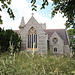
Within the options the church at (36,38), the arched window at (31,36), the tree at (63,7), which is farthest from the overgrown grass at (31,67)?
the arched window at (31,36)

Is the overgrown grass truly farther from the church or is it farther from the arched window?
the arched window

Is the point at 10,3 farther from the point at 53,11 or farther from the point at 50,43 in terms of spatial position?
the point at 50,43

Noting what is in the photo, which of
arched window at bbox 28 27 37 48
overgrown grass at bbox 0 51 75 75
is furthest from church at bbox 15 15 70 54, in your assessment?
overgrown grass at bbox 0 51 75 75

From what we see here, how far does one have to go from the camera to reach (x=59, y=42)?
21562 mm

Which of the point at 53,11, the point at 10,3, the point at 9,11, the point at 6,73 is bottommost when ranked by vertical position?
the point at 6,73

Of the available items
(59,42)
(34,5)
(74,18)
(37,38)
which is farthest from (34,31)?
(34,5)

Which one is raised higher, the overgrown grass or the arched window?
the arched window

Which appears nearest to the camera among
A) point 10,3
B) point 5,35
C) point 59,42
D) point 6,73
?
point 6,73

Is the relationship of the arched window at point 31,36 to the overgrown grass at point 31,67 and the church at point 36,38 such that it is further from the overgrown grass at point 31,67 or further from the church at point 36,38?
the overgrown grass at point 31,67

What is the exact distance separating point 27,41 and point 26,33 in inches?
68.9

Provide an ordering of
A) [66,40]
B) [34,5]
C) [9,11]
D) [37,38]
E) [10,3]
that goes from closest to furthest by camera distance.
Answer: [9,11], [10,3], [34,5], [37,38], [66,40]

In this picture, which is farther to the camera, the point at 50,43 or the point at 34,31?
the point at 50,43

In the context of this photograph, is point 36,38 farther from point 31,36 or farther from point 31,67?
point 31,67

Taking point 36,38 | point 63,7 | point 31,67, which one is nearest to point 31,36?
point 36,38
